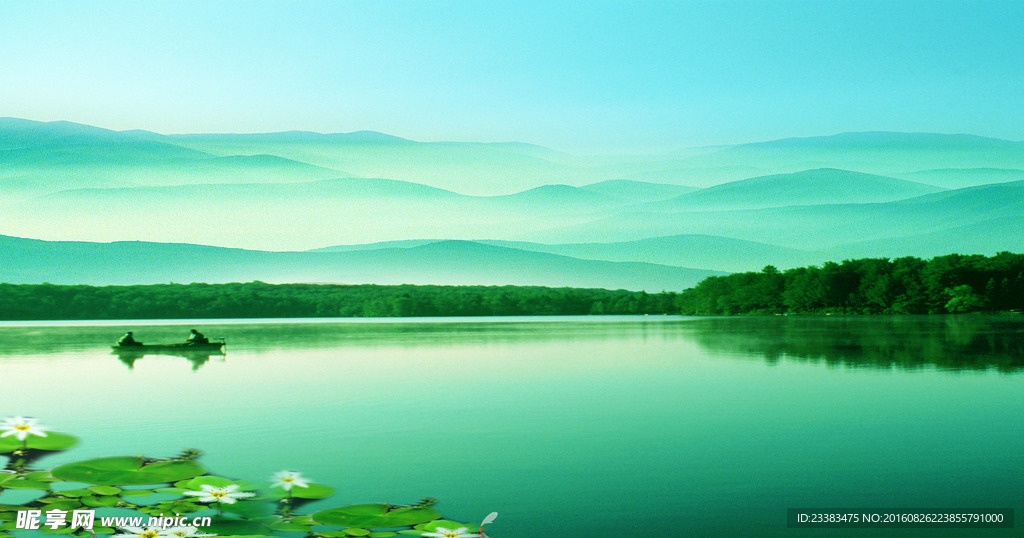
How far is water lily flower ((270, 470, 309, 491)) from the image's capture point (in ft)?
26.9

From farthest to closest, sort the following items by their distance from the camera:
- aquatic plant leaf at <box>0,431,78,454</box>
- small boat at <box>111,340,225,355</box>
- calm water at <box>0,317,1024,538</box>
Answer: small boat at <box>111,340,225,355</box> < aquatic plant leaf at <box>0,431,78,454</box> < calm water at <box>0,317,1024,538</box>

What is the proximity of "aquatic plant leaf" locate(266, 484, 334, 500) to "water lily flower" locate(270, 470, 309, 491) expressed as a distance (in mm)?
45

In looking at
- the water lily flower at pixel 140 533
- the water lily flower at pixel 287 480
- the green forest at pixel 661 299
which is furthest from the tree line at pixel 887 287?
the water lily flower at pixel 140 533

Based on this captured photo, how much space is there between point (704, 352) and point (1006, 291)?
226 feet

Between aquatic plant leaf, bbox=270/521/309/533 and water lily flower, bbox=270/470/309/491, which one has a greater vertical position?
water lily flower, bbox=270/470/309/491

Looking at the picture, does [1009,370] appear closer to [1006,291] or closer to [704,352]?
[704,352]

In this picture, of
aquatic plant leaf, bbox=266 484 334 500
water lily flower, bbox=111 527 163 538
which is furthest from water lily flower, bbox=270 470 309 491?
water lily flower, bbox=111 527 163 538

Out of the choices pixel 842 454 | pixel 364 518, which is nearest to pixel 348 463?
pixel 364 518

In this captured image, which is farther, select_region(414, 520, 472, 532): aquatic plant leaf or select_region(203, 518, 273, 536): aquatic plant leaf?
select_region(414, 520, 472, 532): aquatic plant leaf

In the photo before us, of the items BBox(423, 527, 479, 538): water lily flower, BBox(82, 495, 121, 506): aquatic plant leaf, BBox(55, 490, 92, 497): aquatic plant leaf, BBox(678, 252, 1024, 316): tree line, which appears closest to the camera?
BBox(423, 527, 479, 538): water lily flower

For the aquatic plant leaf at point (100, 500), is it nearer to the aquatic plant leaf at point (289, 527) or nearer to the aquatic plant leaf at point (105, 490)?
the aquatic plant leaf at point (105, 490)

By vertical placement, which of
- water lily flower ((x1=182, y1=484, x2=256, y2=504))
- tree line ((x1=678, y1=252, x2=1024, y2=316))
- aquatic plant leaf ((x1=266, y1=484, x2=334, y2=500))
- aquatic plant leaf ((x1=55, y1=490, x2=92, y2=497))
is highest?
tree line ((x1=678, y1=252, x2=1024, y2=316))

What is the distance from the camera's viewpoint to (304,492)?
8250mm

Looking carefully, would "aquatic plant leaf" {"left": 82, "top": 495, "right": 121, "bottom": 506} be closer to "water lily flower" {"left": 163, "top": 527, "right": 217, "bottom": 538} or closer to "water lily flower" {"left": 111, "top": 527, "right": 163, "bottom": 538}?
"water lily flower" {"left": 111, "top": 527, "right": 163, "bottom": 538}
